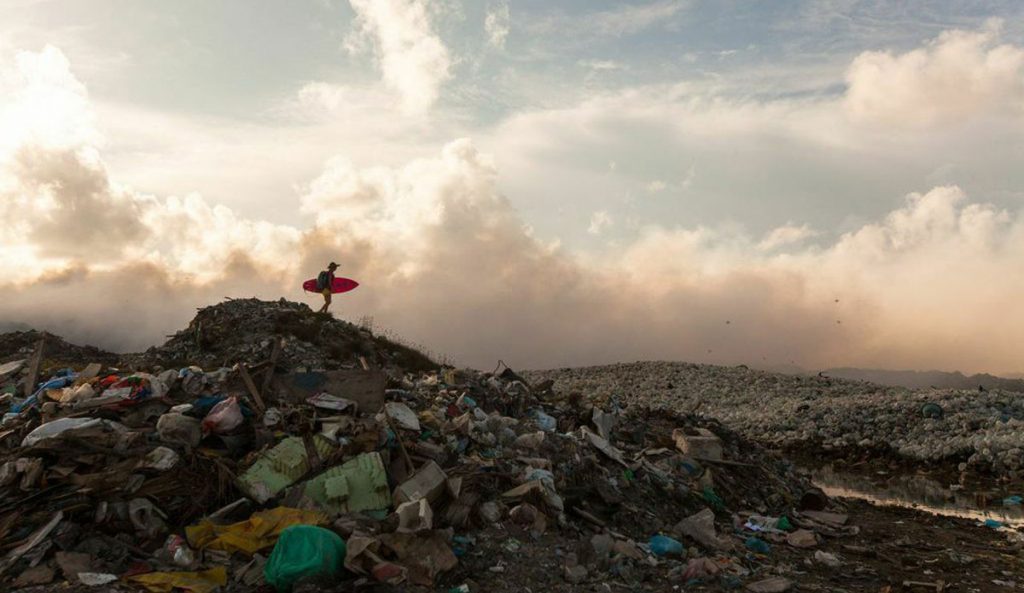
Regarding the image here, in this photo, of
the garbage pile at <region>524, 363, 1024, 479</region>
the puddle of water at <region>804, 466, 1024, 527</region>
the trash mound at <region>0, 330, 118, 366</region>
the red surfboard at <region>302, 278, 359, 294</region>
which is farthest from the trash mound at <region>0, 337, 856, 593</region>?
the trash mound at <region>0, 330, 118, 366</region>

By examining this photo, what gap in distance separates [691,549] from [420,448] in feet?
9.71

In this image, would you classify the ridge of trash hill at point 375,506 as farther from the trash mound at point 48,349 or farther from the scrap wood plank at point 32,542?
the trash mound at point 48,349

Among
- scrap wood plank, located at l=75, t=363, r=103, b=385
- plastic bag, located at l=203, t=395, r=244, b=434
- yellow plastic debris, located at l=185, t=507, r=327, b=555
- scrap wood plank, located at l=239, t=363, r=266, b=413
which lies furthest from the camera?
scrap wood plank, located at l=75, t=363, r=103, b=385

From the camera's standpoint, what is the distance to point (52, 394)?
7.79m

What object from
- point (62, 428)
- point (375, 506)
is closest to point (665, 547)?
point (375, 506)

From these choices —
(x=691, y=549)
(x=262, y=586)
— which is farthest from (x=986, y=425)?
(x=262, y=586)

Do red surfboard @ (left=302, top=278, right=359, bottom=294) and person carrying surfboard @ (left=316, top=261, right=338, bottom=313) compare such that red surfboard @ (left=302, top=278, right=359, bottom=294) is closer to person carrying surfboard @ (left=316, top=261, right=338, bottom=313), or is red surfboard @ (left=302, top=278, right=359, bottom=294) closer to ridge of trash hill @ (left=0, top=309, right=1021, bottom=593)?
person carrying surfboard @ (left=316, top=261, right=338, bottom=313)

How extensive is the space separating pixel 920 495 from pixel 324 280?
42.5 ft

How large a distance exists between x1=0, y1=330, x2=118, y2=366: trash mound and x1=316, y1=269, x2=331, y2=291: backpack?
31.2ft

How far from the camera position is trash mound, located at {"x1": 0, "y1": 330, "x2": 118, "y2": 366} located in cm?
2130

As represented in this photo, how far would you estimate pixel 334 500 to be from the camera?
5980mm

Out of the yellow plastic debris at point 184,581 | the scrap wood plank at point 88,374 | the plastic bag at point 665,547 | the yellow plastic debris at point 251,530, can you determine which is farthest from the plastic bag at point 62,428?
the plastic bag at point 665,547

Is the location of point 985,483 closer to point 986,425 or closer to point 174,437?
point 986,425

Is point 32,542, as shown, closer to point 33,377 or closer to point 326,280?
point 33,377
